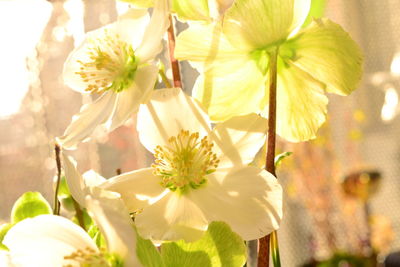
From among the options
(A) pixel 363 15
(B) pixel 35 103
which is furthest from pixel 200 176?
(A) pixel 363 15

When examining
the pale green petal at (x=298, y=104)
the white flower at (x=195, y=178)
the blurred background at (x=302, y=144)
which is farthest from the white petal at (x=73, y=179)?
the blurred background at (x=302, y=144)

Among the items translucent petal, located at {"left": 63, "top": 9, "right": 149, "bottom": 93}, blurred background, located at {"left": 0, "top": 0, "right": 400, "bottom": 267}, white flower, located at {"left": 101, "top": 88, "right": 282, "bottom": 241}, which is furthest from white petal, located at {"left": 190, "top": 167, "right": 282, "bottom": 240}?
blurred background, located at {"left": 0, "top": 0, "right": 400, "bottom": 267}

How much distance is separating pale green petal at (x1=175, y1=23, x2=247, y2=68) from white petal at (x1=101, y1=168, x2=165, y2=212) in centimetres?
6

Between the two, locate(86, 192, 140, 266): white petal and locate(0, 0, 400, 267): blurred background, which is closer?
locate(86, 192, 140, 266): white petal

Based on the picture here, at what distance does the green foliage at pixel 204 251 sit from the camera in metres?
0.30

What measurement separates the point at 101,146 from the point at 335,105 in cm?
78

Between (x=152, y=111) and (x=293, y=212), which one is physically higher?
(x=152, y=111)

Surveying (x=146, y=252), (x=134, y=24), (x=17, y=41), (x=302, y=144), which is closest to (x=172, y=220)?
(x=146, y=252)

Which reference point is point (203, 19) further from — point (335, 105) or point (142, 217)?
point (335, 105)

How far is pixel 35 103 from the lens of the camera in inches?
67.4

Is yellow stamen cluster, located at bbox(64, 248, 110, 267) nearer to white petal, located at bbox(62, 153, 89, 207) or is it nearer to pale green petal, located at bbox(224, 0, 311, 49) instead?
white petal, located at bbox(62, 153, 89, 207)

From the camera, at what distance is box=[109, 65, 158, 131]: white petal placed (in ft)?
1.01

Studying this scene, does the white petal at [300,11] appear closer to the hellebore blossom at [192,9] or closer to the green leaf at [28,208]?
the hellebore blossom at [192,9]

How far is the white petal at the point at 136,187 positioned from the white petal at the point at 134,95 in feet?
0.09
